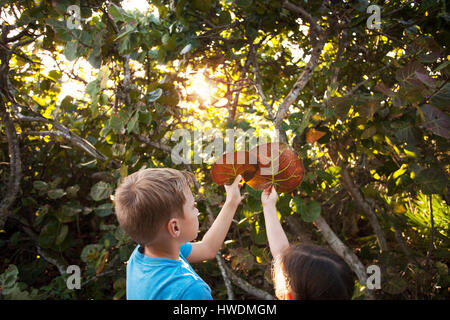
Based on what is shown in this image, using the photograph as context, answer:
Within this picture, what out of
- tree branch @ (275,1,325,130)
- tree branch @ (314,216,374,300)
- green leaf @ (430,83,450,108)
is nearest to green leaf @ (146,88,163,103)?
tree branch @ (275,1,325,130)

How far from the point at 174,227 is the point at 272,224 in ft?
1.38

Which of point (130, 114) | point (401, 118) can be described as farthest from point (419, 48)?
point (130, 114)

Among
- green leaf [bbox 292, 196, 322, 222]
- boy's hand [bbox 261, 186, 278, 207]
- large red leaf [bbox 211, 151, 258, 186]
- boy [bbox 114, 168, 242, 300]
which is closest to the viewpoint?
boy [bbox 114, 168, 242, 300]

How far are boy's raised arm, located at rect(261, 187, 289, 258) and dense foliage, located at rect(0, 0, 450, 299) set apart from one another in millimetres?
68

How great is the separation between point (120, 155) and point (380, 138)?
1273 millimetres

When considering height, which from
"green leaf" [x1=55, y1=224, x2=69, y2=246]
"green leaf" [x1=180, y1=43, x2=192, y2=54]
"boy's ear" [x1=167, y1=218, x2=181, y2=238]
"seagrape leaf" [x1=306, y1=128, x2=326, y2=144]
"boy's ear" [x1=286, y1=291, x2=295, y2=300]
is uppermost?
"green leaf" [x1=180, y1=43, x2=192, y2=54]

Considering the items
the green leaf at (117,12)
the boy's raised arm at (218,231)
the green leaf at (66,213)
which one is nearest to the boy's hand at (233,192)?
the boy's raised arm at (218,231)

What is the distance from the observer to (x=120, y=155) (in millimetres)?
1762

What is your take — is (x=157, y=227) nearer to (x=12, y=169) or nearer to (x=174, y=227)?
(x=174, y=227)

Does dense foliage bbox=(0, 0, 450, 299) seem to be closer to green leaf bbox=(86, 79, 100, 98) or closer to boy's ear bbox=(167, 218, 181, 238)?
green leaf bbox=(86, 79, 100, 98)

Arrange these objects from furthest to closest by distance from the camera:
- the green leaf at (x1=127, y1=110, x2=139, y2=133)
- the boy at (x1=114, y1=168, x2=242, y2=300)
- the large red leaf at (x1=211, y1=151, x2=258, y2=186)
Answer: the green leaf at (x1=127, y1=110, x2=139, y2=133) < the large red leaf at (x1=211, y1=151, x2=258, y2=186) < the boy at (x1=114, y1=168, x2=242, y2=300)

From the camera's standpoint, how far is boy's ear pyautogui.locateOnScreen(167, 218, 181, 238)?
3.45ft

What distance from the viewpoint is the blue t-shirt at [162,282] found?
3.10ft
